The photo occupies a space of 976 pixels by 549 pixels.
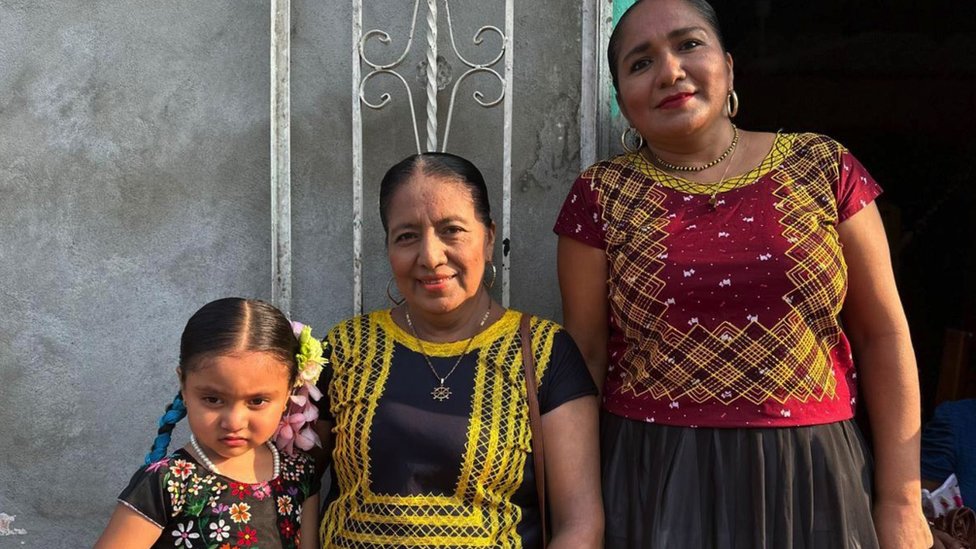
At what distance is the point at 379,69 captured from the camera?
3.04m

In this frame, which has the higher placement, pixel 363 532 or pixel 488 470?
pixel 488 470

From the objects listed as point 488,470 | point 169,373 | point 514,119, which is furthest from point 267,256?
point 488,470

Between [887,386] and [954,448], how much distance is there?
2.79 feet

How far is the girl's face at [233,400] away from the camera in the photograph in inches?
94.7

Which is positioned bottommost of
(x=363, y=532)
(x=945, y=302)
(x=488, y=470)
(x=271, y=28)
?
(x=363, y=532)

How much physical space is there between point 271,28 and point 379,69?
34 cm

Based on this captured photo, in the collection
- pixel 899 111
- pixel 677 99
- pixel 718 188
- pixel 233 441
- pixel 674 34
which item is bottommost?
pixel 233 441

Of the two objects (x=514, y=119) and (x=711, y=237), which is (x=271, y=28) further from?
(x=711, y=237)

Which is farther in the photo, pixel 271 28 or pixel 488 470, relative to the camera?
pixel 271 28

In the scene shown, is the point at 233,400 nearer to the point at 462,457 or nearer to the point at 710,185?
the point at 462,457

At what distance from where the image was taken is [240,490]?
2.46 m

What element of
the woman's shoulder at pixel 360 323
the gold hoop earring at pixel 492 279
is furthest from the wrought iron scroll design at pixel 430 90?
the woman's shoulder at pixel 360 323

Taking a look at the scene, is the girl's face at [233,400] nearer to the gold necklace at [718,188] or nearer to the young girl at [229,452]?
the young girl at [229,452]

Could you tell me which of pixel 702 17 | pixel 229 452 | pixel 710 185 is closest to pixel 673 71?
pixel 702 17
